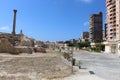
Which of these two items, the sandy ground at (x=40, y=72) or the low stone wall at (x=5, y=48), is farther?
the low stone wall at (x=5, y=48)

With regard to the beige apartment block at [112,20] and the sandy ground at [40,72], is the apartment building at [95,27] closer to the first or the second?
the beige apartment block at [112,20]

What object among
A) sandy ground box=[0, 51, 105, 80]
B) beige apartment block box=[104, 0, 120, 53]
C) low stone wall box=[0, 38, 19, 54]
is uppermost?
beige apartment block box=[104, 0, 120, 53]

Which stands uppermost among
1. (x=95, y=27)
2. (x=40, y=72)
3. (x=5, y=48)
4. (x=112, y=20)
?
(x=95, y=27)

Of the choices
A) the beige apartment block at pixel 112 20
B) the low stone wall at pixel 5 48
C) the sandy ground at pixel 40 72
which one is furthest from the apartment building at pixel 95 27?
the sandy ground at pixel 40 72

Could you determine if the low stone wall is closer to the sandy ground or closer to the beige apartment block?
the sandy ground

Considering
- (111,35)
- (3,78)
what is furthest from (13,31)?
(3,78)

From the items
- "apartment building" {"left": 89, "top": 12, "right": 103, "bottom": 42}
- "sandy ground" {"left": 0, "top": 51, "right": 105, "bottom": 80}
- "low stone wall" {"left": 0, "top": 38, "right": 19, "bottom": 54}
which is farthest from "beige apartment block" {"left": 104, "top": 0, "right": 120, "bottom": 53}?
"sandy ground" {"left": 0, "top": 51, "right": 105, "bottom": 80}

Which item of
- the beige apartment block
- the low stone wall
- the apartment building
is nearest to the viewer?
the low stone wall

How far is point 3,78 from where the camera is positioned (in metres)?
15.0

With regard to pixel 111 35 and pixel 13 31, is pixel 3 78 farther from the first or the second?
pixel 111 35

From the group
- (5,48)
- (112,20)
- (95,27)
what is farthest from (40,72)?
(95,27)

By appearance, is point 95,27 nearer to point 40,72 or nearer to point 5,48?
point 5,48

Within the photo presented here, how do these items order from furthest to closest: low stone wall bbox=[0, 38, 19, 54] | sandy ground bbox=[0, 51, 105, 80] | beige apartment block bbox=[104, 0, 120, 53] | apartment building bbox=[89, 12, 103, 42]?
apartment building bbox=[89, 12, 103, 42]
beige apartment block bbox=[104, 0, 120, 53]
low stone wall bbox=[0, 38, 19, 54]
sandy ground bbox=[0, 51, 105, 80]

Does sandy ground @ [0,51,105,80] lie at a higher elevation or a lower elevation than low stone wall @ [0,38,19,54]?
lower
